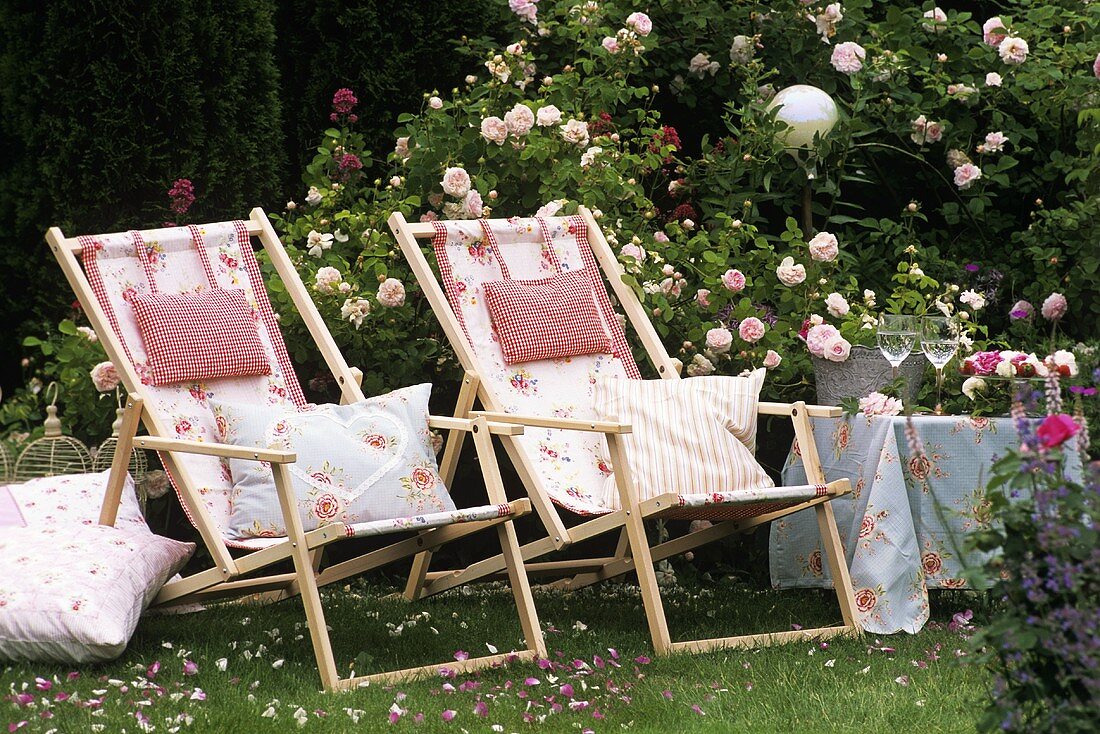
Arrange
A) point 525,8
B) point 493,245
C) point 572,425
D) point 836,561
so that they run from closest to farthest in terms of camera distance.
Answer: point 572,425, point 836,561, point 493,245, point 525,8

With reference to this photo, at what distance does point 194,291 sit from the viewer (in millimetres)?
3809

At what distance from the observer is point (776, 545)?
12.9ft

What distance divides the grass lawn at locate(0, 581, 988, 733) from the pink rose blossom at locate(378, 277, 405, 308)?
908 millimetres

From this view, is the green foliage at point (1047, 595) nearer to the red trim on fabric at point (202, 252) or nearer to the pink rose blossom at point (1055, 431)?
the pink rose blossom at point (1055, 431)

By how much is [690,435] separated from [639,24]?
179 centimetres

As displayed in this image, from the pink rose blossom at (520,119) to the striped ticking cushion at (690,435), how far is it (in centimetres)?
103

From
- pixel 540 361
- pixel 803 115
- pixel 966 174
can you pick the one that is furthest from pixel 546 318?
pixel 966 174

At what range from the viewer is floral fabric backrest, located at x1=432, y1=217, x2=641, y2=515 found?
3.81 m

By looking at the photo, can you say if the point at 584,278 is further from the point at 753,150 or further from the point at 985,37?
the point at 985,37

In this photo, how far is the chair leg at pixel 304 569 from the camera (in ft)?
9.87

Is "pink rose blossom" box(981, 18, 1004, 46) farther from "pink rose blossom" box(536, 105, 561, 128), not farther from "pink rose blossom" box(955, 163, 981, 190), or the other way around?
"pink rose blossom" box(536, 105, 561, 128)

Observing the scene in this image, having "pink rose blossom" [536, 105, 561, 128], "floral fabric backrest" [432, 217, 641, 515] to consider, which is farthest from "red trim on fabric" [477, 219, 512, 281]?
"pink rose blossom" [536, 105, 561, 128]

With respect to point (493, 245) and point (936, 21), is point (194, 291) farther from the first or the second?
point (936, 21)

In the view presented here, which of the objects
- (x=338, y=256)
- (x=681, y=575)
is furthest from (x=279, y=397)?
(x=681, y=575)
